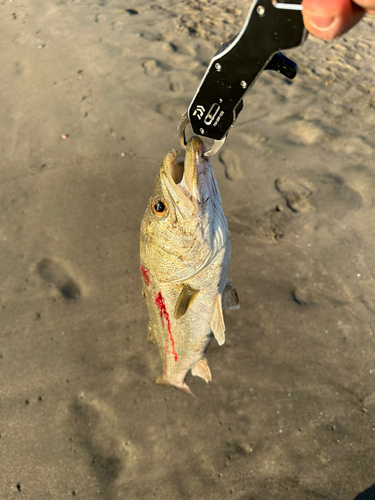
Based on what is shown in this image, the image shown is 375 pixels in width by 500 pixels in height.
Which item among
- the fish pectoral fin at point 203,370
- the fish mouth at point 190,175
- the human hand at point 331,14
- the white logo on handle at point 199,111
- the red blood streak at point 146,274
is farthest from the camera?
the fish pectoral fin at point 203,370

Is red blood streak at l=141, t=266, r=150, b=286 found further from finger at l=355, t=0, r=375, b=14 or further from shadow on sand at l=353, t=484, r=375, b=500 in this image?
shadow on sand at l=353, t=484, r=375, b=500

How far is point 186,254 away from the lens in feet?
7.98

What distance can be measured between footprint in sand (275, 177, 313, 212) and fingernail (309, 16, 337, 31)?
145 inches

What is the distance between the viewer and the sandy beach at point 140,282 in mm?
3592

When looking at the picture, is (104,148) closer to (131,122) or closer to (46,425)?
(131,122)

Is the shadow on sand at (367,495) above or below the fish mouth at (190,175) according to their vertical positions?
below

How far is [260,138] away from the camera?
5.67 m

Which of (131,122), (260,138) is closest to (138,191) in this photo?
(131,122)

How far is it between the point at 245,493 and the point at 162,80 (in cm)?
664

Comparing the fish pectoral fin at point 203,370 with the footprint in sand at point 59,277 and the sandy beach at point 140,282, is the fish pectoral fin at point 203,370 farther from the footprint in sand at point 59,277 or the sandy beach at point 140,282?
the footprint in sand at point 59,277

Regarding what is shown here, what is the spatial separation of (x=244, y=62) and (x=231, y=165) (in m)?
3.79

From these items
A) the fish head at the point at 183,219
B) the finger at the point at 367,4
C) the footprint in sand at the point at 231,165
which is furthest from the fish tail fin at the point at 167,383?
the finger at the point at 367,4

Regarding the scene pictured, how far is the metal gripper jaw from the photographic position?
4.90 ft

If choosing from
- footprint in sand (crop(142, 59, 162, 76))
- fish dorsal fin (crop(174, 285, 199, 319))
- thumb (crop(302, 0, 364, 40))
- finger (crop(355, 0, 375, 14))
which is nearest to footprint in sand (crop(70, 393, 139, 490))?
fish dorsal fin (crop(174, 285, 199, 319))
